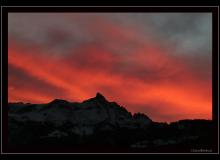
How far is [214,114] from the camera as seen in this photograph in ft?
54.3

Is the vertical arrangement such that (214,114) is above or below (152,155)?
above

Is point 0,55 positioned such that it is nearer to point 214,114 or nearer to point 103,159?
point 103,159

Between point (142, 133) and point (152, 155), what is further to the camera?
point (142, 133)

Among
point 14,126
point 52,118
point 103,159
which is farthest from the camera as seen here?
point 52,118

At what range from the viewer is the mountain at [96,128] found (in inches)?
670

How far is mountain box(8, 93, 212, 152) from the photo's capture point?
1702cm

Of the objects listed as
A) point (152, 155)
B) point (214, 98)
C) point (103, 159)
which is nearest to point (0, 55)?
point (103, 159)

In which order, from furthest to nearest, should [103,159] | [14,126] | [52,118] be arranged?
[52,118] < [14,126] < [103,159]

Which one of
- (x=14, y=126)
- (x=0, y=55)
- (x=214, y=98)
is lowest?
(x=14, y=126)

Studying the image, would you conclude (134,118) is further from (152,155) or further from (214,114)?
(214,114)

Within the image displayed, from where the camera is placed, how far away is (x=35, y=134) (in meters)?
17.4

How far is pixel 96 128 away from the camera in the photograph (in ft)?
60.5

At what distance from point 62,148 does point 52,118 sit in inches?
97.8
